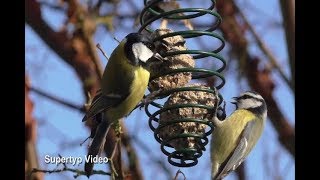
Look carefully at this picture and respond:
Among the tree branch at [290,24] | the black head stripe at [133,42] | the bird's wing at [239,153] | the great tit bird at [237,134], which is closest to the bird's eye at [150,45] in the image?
the black head stripe at [133,42]

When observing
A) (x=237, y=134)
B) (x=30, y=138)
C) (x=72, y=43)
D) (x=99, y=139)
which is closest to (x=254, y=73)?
(x=72, y=43)

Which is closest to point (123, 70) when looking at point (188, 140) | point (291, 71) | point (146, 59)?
point (146, 59)

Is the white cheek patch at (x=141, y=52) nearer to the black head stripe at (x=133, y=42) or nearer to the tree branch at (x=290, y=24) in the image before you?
the black head stripe at (x=133, y=42)

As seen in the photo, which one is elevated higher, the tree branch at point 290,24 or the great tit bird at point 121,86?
the tree branch at point 290,24

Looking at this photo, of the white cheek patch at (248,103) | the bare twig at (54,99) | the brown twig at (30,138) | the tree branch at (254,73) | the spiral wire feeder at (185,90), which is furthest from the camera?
the tree branch at (254,73)

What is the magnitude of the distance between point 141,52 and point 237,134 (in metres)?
0.86

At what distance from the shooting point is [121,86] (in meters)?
3.23

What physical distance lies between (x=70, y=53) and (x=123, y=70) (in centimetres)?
194

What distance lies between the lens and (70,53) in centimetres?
512

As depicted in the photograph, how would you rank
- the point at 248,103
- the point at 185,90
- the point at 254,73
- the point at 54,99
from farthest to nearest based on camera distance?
the point at 254,73, the point at 54,99, the point at 248,103, the point at 185,90

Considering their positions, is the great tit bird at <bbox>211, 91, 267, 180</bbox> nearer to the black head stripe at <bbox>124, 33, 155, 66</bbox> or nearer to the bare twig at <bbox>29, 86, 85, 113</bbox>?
the black head stripe at <bbox>124, 33, 155, 66</bbox>

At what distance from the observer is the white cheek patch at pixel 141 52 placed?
3.05 meters

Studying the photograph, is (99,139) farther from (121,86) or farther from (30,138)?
(30,138)
